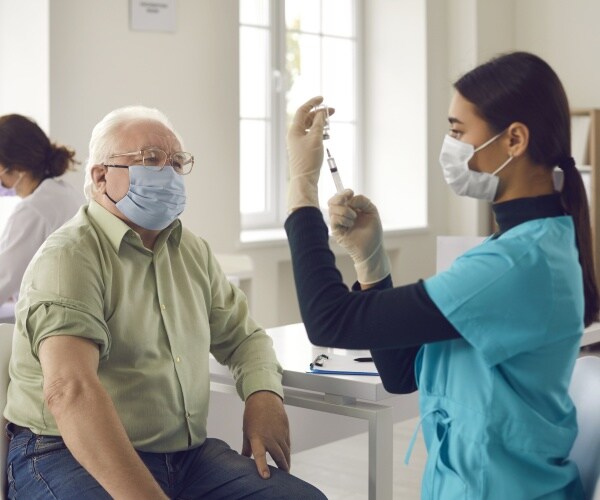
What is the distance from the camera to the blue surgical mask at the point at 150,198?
6.17 ft

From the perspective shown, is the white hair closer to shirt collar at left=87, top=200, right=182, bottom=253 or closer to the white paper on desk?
shirt collar at left=87, top=200, right=182, bottom=253

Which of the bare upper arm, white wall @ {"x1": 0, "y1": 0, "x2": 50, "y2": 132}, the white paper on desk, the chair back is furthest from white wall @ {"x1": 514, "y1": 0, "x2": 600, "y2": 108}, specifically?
the bare upper arm

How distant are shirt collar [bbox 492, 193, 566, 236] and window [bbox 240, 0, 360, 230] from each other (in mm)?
3528

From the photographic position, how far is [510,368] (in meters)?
1.30

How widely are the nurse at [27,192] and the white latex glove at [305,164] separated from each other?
1.99 metres

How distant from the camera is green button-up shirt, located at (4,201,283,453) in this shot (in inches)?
65.0

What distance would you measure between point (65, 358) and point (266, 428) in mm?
451

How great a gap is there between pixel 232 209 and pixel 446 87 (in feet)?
5.98

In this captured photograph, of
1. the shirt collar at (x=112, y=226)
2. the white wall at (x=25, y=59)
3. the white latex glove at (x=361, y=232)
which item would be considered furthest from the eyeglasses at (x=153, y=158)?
the white wall at (x=25, y=59)

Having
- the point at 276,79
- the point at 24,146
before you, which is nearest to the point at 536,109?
the point at 24,146

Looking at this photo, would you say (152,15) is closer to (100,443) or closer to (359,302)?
(100,443)

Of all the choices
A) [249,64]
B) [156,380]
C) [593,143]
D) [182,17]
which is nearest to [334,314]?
[156,380]

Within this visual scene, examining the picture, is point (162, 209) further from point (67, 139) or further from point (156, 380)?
point (67, 139)

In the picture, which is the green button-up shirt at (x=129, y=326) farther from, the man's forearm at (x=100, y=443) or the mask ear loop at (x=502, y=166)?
the mask ear loop at (x=502, y=166)
